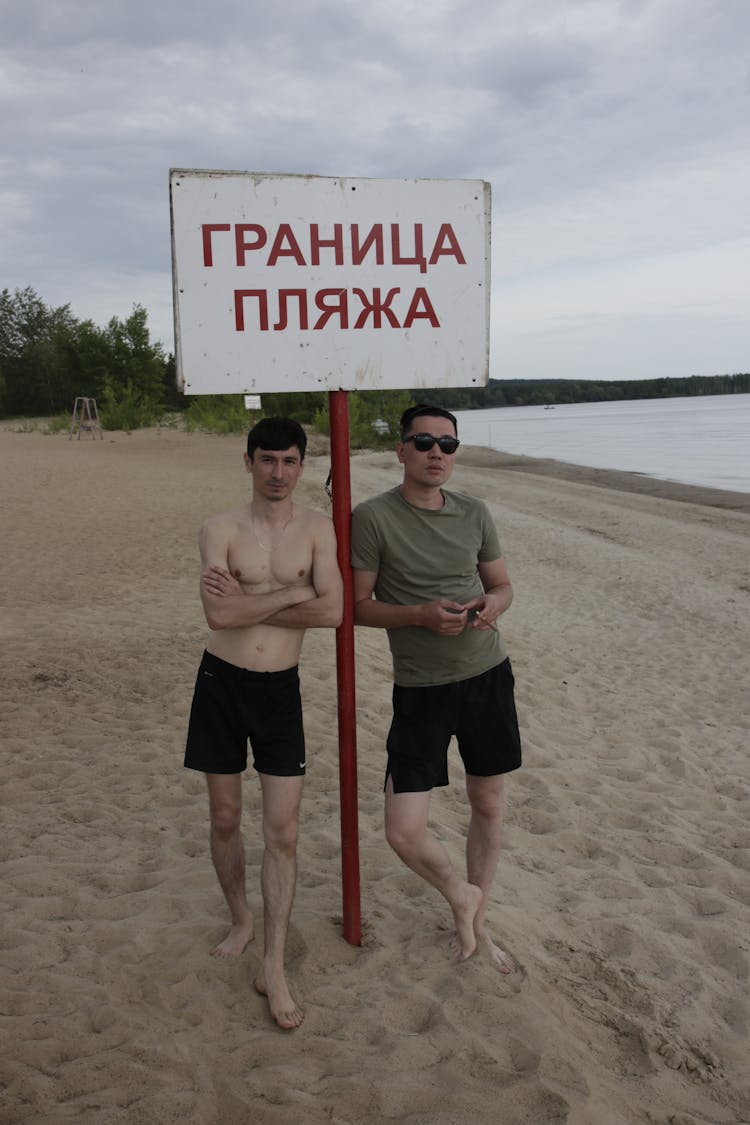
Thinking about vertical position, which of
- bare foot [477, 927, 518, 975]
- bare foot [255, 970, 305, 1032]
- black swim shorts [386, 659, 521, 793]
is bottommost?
bare foot [477, 927, 518, 975]

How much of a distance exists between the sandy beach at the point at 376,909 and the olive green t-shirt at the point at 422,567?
1.14 meters

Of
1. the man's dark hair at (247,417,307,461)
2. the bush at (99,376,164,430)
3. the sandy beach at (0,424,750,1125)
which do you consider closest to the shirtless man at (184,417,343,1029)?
the man's dark hair at (247,417,307,461)

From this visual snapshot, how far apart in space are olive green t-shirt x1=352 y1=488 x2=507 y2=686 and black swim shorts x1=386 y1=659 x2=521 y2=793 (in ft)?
0.17

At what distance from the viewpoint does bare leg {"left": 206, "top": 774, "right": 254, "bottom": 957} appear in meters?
3.20

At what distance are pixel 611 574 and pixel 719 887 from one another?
8.88 meters

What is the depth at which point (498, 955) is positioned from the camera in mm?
3418

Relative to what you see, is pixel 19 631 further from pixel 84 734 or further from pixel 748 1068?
pixel 748 1068

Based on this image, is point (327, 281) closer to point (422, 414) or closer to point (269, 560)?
point (422, 414)

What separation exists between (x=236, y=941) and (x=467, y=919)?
0.88 meters

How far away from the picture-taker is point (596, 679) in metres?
8.15

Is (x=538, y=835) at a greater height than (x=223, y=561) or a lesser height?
lesser

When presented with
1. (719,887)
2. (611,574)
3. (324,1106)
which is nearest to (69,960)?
(324,1106)

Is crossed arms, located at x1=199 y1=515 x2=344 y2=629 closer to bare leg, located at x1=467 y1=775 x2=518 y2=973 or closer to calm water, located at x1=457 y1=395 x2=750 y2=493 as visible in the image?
bare leg, located at x1=467 y1=775 x2=518 y2=973

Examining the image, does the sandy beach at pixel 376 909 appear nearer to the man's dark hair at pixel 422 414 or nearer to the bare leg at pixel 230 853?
the bare leg at pixel 230 853
